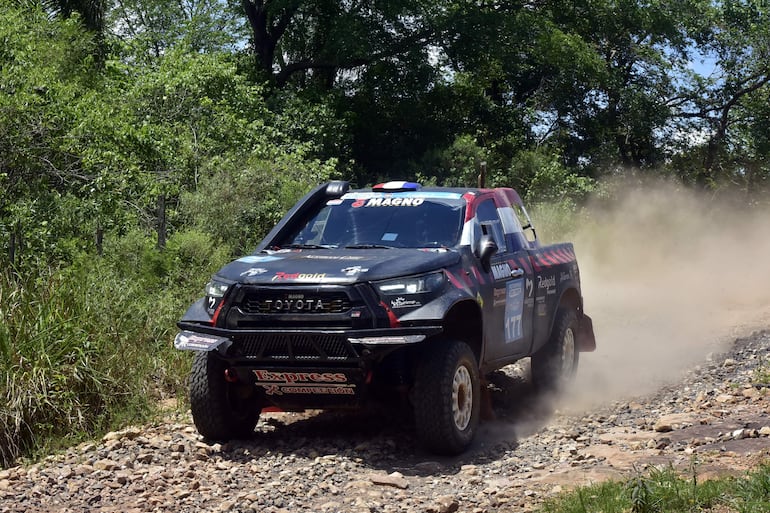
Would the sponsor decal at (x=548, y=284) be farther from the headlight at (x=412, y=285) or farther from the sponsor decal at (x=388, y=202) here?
the headlight at (x=412, y=285)

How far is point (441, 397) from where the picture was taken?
7672 millimetres

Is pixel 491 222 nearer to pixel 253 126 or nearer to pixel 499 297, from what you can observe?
pixel 499 297

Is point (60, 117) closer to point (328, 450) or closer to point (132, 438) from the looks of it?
point (132, 438)

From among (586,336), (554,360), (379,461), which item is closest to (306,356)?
(379,461)

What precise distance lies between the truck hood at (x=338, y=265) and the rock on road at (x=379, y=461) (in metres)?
1.33

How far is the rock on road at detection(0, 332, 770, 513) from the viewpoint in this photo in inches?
268

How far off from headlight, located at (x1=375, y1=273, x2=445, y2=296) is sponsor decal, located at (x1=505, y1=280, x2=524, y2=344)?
1.31m

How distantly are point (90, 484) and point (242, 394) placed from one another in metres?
1.40

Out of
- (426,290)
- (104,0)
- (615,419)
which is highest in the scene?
(104,0)

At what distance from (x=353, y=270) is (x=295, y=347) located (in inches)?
27.1

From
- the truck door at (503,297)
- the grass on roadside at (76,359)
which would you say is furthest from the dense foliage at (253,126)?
the truck door at (503,297)

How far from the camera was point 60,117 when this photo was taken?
13.9 metres

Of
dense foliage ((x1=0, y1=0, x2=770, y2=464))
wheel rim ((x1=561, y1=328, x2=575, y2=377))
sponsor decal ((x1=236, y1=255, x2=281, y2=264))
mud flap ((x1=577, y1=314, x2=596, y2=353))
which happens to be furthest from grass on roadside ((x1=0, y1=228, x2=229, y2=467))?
mud flap ((x1=577, y1=314, x2=596, y2=353))

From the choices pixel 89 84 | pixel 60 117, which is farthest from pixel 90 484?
pixel 89 84
